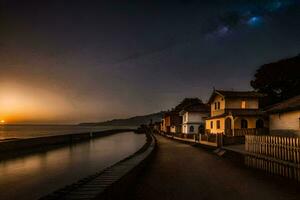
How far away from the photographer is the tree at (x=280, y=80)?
190 ft

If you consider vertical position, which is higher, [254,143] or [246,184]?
[254,143]

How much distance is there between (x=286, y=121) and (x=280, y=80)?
36533 mm

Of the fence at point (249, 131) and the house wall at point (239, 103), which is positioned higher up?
the house wall at point (239, 103)

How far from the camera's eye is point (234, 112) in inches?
1635

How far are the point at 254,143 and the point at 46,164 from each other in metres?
24.4

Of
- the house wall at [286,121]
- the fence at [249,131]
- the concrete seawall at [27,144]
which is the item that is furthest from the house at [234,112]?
the concrete seawall at [27,144]

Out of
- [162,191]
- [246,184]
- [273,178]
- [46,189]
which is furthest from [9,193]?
[273,178]

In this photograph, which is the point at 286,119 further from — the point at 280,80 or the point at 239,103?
the point at 280,80

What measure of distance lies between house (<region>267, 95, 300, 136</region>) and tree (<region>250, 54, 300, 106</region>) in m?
31.5

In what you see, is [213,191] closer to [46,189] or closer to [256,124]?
[46,189]

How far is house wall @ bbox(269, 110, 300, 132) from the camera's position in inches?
990

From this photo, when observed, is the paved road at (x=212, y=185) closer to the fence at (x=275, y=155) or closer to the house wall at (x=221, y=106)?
the fence at (x=275, y=155)

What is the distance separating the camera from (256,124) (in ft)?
140

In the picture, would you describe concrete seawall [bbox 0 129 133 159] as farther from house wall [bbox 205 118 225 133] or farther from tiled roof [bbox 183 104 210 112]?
tiled roof [bbox 183 104 210 112]
